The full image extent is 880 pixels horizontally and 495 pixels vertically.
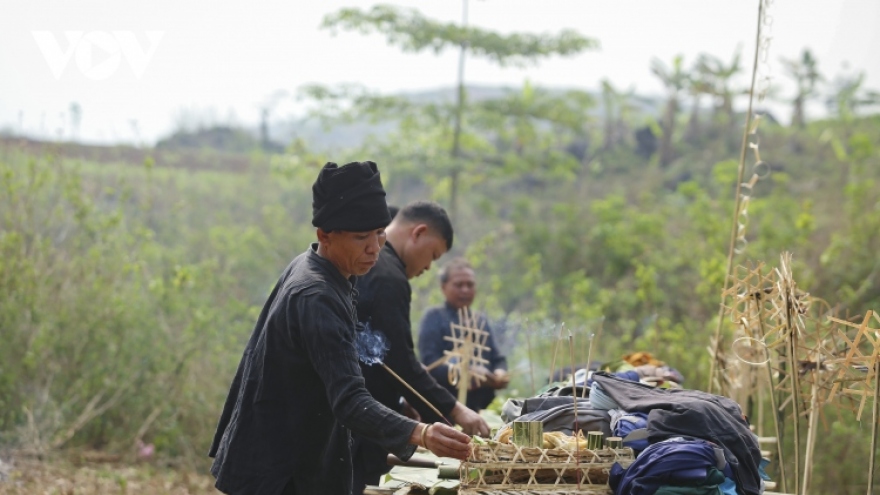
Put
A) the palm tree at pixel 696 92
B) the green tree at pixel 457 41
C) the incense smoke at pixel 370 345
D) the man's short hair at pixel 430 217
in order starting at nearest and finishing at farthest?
the incense smoke at pixel 370 345
the man's short hair at pixel 430 217
the green tree at pixel 457 41
the palm tree at pixel 696 92

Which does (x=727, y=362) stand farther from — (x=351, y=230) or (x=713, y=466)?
(x=351, y=230)

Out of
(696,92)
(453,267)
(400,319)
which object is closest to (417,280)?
(453,267)

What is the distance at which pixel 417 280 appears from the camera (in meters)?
10.1

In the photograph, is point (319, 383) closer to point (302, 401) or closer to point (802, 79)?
point (302, 401)

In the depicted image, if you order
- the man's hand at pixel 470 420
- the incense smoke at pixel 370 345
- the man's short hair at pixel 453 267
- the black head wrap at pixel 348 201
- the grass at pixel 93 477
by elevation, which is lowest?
the grass at pixel 93 477

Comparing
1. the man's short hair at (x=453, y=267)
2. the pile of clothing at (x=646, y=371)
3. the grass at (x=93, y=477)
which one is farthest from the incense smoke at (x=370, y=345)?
the grass at (x=93, y=477)

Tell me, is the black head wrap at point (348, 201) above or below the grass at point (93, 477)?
above

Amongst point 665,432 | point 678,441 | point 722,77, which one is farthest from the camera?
point 722,77

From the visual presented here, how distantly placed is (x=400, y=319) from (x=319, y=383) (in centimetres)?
102

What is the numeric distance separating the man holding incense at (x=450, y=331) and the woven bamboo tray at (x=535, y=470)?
318 centimetres

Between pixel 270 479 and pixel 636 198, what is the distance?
17071 millimetres

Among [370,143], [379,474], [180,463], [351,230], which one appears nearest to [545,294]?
[370,143]

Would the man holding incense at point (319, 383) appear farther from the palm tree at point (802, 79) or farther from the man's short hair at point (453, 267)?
the palm tree at point (802, 79)

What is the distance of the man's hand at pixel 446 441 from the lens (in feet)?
9.79
